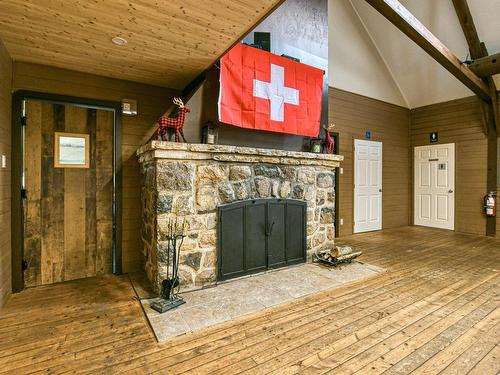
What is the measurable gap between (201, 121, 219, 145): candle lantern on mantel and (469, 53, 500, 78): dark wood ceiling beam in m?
4.92

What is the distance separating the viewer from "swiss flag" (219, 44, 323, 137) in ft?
9.39

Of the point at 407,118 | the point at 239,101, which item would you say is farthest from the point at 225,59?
the point at 407,118

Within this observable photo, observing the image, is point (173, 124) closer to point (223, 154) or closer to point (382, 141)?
point (223, 154)

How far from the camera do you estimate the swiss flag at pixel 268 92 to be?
2863 millimetres

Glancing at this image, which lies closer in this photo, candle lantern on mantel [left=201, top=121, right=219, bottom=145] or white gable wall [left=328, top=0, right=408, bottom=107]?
candle lantern on mantel [left=201, top=121, right=219, bottom=145]

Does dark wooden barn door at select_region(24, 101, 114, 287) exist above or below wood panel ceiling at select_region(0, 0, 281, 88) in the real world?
below

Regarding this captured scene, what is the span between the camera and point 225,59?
9.14ft

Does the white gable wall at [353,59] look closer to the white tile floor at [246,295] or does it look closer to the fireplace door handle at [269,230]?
the fireplace door handle at [269,230]

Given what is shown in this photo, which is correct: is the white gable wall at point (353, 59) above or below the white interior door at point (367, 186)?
above

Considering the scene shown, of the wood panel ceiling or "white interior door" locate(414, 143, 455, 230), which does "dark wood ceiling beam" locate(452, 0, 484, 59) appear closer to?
"white interior door" locate(414, 143, 455, 230)

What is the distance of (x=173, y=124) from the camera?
261 cm

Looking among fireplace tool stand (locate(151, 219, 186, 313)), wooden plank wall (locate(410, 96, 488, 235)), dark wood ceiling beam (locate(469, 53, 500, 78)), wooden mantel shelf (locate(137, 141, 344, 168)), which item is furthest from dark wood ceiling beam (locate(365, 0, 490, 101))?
fireplace tool stand (locate(151, 219, 186, 313))

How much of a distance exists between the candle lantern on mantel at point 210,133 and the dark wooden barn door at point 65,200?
43.0 inches

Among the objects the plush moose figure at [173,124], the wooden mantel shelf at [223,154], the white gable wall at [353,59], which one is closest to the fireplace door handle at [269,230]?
the wooden mantel shelf at [223,154]
